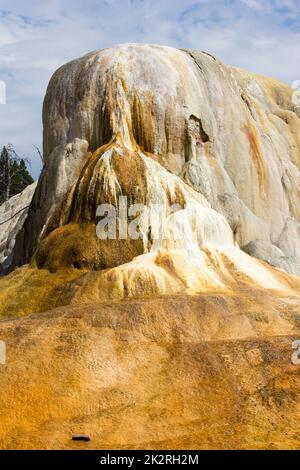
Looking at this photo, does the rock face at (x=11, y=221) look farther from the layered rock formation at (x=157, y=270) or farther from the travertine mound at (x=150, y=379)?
the travertine mound at (x=150, y=379)

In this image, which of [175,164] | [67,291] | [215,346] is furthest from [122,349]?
[175,164]

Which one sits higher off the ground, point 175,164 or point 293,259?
point 175,164

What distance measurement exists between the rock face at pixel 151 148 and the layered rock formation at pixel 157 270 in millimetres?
43

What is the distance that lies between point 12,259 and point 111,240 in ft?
20.8

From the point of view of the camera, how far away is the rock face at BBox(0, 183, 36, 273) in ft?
73.3

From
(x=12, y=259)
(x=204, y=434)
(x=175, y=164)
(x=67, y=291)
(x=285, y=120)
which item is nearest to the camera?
(x=204, y=434)

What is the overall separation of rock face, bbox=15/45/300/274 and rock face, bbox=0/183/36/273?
3.89m

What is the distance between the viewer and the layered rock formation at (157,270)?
26.0 feet

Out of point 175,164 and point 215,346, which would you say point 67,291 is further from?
point 175,164

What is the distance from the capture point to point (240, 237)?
57.4ft
